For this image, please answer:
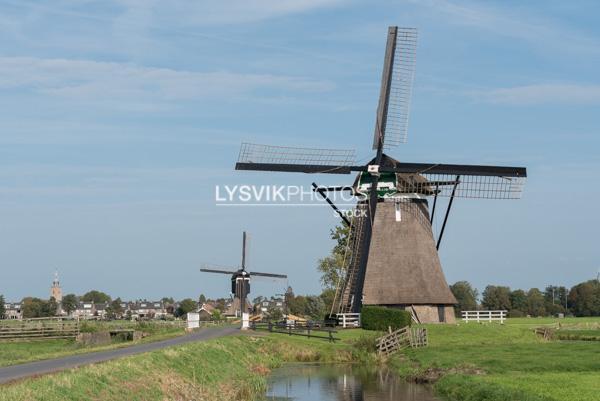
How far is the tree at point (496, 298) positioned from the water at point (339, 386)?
111 metres

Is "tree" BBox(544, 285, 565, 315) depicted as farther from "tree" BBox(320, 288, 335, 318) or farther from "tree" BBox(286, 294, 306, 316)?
"tree" BBox(320, 288, 335, 318)

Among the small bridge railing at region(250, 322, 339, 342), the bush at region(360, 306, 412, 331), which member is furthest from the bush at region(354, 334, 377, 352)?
the bush at region(360, 306, 412, 331)

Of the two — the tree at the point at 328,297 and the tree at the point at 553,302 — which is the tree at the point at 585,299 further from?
the tree at the point at 328,297

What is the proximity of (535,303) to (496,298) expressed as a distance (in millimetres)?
15422

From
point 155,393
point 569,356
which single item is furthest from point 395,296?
point 155,393

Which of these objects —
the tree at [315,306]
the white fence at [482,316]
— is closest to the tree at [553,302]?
the tree at [315,306]

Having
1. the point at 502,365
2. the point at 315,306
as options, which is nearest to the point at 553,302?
the point at 315,306

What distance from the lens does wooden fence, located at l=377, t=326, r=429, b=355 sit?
163ft

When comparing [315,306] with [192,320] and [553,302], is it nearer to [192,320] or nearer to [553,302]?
[192,320]

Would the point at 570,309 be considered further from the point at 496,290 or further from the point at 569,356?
the point at 569,356

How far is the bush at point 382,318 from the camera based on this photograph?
177 feet

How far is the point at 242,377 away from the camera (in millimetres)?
37594

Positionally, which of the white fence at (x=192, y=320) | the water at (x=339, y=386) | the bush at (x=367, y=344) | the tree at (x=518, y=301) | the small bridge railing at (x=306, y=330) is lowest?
the water at (x=339, y=386)

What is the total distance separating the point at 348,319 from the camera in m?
57.3
